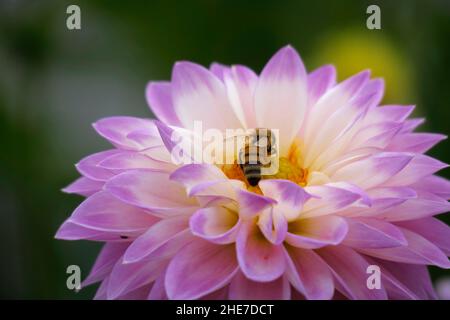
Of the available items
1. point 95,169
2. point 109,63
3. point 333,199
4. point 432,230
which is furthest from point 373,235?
point 109,63

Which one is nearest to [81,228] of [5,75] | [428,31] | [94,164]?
[94,164]

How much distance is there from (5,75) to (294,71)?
0.77m

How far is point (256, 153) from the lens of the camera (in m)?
0.87

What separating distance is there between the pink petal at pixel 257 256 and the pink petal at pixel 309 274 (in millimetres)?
16

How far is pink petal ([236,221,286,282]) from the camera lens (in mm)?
658

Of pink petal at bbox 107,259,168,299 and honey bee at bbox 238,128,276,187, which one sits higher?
honey bee at bbox 238,128,276,187

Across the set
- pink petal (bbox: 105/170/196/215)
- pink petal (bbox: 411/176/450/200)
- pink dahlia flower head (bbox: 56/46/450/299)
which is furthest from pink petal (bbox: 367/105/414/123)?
pink petal (bbox: 105/170/196/215)

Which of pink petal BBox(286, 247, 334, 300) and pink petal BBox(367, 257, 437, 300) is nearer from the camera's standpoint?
pink petal BBox(286, 247, 334, 300)

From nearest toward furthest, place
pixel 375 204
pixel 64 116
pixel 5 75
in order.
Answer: pixel 375 204 → pixel 5 75 → pixel 64 116

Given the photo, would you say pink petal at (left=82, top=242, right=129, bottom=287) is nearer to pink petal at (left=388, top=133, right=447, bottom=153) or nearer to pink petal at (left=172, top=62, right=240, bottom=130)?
pink petal at (left=172, top=62, right=240, bottom=130)

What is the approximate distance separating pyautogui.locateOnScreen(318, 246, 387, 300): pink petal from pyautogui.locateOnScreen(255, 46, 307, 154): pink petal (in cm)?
28

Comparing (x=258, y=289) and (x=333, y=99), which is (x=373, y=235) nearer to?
(x=258, y=289)

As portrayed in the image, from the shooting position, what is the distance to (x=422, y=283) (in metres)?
0.79

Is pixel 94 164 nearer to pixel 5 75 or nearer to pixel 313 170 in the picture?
pixel 313 170
